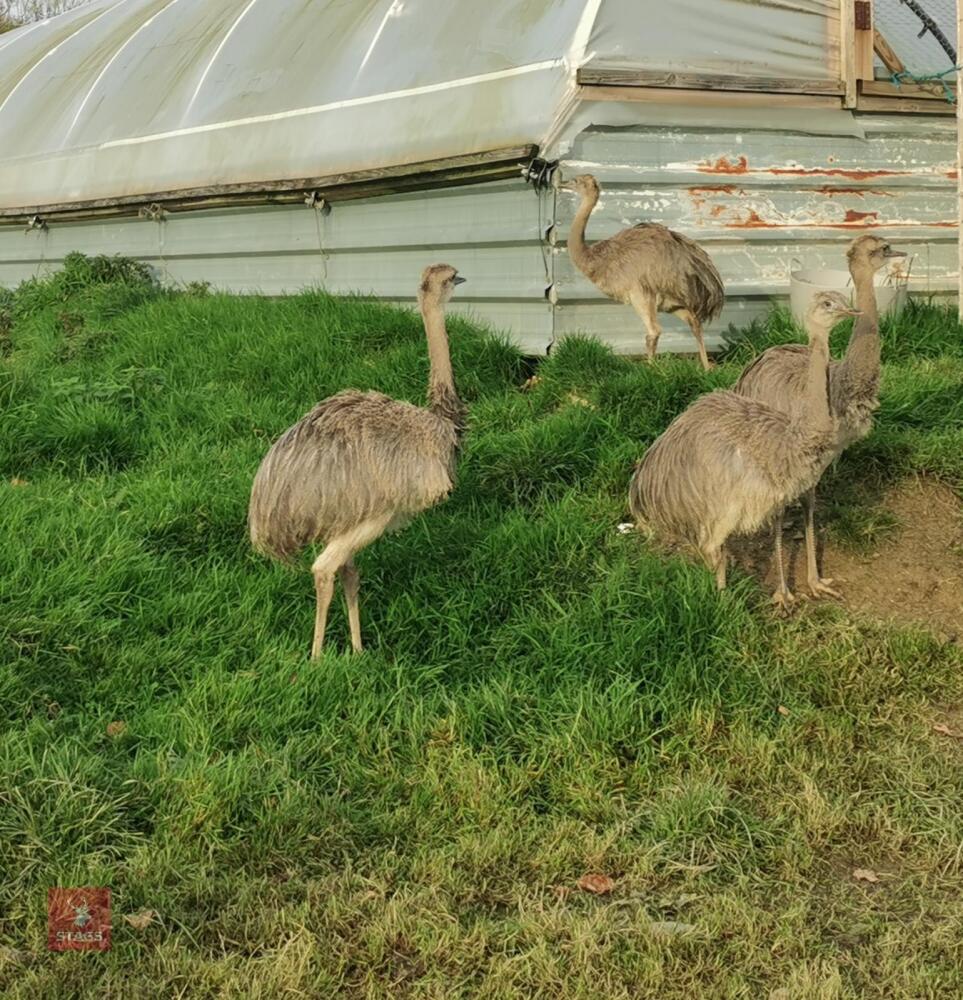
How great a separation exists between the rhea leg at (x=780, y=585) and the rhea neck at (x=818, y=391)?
1.43 ft

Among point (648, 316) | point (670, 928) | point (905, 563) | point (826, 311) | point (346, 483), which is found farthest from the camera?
point (648, 316)

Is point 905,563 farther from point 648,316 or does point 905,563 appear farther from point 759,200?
point 759,200

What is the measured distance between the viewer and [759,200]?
9070 millimetres

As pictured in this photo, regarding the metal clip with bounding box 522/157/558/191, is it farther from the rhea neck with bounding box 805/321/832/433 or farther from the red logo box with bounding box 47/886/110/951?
the red logo box with bounding box 47/886/110/951

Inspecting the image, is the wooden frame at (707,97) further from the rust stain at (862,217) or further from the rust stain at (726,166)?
the rust stain at (862,217)

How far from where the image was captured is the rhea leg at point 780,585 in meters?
5.54

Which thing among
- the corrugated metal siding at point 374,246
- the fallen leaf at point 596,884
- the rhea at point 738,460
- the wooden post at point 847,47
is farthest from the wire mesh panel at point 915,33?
the fallen leaf at point 596,884

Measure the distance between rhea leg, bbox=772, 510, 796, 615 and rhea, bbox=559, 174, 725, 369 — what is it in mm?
2617

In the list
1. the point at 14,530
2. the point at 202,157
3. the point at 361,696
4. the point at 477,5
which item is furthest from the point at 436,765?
the point at 202,157

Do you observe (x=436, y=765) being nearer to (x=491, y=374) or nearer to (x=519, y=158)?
(x=491, y=374)

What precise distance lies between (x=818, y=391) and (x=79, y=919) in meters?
3.67

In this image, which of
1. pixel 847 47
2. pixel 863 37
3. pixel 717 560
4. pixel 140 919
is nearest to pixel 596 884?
pixel 140 919

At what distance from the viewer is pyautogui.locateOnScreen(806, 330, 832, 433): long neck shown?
17.7 ft

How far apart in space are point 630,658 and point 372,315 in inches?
190
